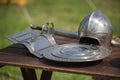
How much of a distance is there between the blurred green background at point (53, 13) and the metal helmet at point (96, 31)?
115 inches

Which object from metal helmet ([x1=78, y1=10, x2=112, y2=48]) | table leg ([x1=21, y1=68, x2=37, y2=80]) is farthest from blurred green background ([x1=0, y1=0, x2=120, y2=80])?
metal helmet ([x1=78, y1=10, x2=112, y2=48])

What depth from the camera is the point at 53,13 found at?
9156mm

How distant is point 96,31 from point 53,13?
20.7ft

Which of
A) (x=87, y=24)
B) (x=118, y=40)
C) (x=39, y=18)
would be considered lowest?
(x=39, y=18)

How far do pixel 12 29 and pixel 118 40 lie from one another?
427 centimetres

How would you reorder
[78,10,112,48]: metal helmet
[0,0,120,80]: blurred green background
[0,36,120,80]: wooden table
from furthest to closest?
[0,0,120,80]: blurred green background → [78,10,112,48]: metal helmet → [0,36,120,80]: wooden table

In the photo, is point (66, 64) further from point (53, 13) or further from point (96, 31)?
point (53, 13)

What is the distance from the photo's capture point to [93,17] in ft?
9.80

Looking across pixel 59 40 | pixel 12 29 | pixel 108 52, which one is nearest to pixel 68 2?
pixel 12 29

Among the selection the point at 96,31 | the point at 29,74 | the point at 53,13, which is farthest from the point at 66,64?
the point at 53,13

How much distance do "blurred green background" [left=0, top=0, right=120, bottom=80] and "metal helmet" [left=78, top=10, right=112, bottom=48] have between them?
2.93 meters

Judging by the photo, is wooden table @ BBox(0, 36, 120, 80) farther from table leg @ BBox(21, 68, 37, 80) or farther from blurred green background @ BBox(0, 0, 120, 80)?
blurred green background @ BBox(0, 0, 120, 80)

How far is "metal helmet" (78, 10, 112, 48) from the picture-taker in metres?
2.88

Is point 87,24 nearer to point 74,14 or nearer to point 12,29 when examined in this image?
point 12,29
